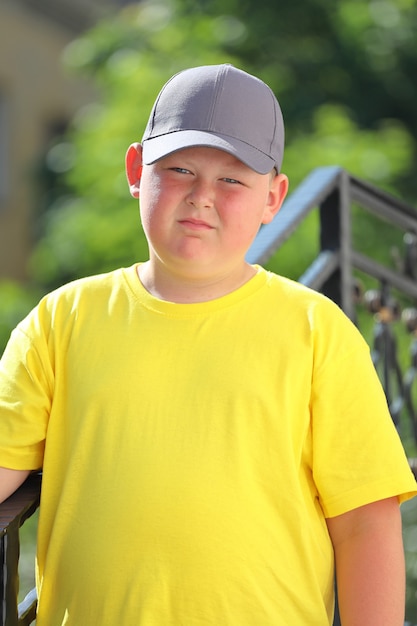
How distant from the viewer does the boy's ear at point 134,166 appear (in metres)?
1.95

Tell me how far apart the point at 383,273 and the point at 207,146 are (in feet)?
5.47

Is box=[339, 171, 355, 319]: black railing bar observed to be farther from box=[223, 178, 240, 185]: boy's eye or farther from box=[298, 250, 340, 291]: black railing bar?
box=[223, 178, 240, 185]: boy's eye

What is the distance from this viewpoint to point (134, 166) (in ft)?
6.44

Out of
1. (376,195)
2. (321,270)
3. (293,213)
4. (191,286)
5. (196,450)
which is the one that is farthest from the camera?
(376,195)

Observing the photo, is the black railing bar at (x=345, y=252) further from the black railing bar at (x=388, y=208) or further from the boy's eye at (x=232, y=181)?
the boy's eye at (x=232, y=181)

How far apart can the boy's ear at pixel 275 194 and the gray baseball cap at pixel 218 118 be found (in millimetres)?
50

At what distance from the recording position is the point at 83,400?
1812 millimetres

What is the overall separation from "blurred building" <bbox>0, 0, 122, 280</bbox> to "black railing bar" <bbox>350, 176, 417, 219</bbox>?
1301 cm

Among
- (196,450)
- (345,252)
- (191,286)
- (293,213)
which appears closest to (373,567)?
(196,450)

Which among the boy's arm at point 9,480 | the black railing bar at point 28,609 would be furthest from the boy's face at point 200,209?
the black railing bar at point 28,609

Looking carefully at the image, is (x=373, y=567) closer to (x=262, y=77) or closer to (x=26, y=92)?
(x=262, y=77)

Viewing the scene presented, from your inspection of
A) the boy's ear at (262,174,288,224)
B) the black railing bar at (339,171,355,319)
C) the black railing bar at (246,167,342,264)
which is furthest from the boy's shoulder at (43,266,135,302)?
the black railing bar at (339,171,355,319)

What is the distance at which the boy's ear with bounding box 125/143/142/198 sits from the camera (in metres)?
1.95

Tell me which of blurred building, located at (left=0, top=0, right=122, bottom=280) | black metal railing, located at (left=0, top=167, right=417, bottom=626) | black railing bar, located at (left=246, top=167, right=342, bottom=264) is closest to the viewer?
black railing bar, located at (left=246, top=167, right=342, bottom=264)
